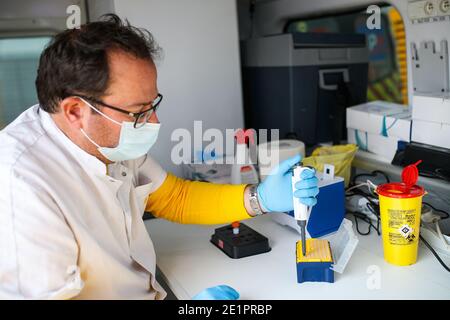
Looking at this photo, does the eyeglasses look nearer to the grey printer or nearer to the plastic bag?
the plastic bag

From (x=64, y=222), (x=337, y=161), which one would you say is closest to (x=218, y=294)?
(x=64, y=222)

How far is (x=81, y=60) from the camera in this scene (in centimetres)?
110

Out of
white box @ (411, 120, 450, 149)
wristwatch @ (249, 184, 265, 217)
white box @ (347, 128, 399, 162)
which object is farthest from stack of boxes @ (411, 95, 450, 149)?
wristwatch @ (249, 184, 265, 217)

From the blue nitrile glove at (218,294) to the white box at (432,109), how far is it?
0.90 metres

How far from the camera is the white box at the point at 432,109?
1.46 m

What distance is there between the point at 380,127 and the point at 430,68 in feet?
0.91

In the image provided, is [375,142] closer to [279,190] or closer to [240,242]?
[279,190]

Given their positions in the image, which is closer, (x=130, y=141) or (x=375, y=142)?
(x=130, y=141)

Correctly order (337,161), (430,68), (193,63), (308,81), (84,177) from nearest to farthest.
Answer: (84,177), (337,161), (430,68), (193,63), (308,81)

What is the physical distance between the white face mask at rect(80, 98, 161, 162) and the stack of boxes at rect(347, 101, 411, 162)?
90cm

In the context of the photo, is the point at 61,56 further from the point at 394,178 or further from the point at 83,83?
the point at 394,178

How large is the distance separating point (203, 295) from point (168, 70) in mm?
1101
